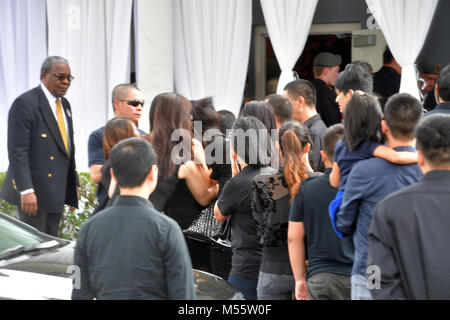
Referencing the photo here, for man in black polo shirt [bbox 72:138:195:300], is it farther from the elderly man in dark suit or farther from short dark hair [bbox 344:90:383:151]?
the elderly man in dark suit

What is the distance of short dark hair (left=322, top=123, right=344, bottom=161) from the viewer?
12.8ft

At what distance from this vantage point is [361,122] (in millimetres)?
3561

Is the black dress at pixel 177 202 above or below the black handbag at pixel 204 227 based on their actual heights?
above

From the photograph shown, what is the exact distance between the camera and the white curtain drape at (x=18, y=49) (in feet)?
29.3

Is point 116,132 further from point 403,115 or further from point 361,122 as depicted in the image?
point 403,115

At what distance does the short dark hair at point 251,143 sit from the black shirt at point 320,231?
51 cm

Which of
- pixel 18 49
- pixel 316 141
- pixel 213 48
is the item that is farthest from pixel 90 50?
pixel 316 141

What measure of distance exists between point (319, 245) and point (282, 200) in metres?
0.41

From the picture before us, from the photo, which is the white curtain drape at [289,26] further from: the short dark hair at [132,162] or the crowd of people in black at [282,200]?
the short dark hair at [132,162]

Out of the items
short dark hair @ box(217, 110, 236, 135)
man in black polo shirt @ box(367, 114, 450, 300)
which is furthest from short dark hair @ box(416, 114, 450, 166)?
short dark hair @ box(217, 110, 236, 135)

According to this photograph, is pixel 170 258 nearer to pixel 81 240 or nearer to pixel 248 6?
pixel 81 240

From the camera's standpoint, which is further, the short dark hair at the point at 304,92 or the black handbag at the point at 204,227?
the short dark hair at the point at 304,92

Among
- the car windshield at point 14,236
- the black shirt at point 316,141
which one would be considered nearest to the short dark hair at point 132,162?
the car windshield at point 14,236
